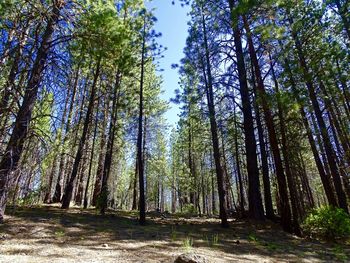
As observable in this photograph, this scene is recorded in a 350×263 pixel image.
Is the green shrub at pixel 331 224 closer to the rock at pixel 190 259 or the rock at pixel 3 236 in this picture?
the rock at pixel 190 259

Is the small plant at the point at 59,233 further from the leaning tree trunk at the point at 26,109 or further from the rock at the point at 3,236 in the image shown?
the leaning tree trunk at the point at 26,109

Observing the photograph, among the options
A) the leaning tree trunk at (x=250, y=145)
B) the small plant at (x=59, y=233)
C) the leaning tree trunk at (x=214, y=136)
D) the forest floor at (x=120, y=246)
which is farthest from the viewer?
the leaning tree trunk at (x=250, y=145)

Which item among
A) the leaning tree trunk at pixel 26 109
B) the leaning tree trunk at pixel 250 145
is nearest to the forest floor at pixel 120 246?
the leaning tree trunk at pixel 26 109

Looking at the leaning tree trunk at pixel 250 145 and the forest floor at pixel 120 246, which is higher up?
the leaning tree trunk at pixel 250 145

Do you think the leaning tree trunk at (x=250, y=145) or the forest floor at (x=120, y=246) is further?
the leaning tree trunk at (x=250, y=145)

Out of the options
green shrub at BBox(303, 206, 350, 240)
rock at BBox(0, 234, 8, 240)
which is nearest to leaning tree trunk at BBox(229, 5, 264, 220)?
green shrub at BBox(303, 206, 350, 240)

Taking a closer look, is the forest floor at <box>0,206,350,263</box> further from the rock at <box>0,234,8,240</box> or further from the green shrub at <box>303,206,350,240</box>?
the green shrub at <box>303,206,350,240</box>

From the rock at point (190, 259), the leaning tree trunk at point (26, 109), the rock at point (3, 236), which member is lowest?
the rock at point (190, 259)

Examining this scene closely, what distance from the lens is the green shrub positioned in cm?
801

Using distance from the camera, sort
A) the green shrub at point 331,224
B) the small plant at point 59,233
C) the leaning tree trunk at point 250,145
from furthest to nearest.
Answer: the leaning tree trunk at point 250,145 → the green shrub at point 331,224 → the small plant at point 59,233

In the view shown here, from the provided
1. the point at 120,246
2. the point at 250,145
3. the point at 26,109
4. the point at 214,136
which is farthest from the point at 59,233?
the point at 250,145

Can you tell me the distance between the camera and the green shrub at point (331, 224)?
801cm

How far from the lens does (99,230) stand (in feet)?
22.2

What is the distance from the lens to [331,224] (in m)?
8.20
